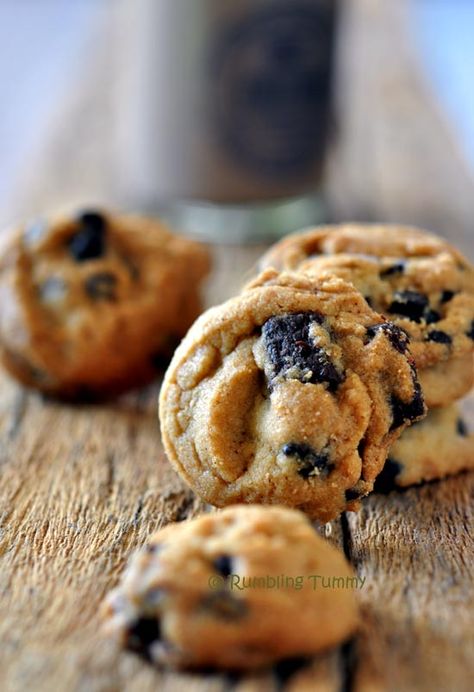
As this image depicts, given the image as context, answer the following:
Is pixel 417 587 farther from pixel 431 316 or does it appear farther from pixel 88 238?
pixel 88 238

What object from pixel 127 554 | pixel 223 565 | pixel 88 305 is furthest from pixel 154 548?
pixel 88 305

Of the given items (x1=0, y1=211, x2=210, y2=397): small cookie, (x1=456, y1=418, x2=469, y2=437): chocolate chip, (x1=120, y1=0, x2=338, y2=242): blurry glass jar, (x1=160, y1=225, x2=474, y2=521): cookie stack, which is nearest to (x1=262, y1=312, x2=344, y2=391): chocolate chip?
(x1=160, y1=225, x2=474, y2=521): cookie stack

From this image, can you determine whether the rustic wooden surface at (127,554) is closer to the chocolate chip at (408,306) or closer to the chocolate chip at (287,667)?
the chocolate chip at (287,667)

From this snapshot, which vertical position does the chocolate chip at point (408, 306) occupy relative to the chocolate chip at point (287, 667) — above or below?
above

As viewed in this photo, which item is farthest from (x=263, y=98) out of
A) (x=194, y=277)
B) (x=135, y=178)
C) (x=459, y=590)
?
(x=459, y=590)

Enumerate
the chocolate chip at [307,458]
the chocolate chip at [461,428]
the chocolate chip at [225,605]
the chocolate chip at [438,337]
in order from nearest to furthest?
the chocolate chip at [225,605] < the chocolate chip at [307,458] < the chocolate chip at [438,337] < the chocolate chip at [461,428]

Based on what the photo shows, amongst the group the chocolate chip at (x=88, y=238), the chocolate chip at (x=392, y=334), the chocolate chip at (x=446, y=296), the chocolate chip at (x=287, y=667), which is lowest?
the chocolate chip at (x=287, y=667)

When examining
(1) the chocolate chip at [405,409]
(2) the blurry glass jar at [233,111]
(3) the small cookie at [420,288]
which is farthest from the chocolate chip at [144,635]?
(2) the blurry glass jar at [233,111]
